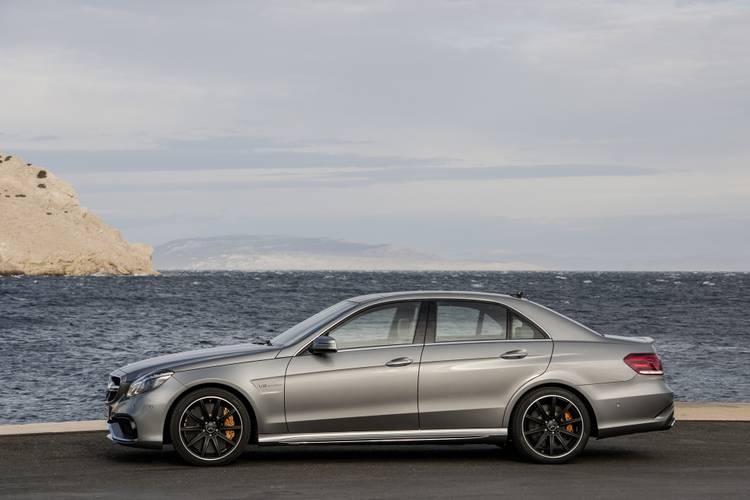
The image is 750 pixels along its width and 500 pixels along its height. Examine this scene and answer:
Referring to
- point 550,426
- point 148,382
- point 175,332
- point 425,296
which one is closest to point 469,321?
point 425,296

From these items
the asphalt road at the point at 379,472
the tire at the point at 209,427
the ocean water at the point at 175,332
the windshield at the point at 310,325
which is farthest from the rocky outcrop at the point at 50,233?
the tire at the point at 209,427

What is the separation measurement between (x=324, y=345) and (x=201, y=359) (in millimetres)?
1126

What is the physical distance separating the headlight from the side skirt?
3.20 ft

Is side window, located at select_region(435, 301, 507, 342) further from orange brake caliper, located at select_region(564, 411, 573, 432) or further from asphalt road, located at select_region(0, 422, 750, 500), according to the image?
asphalt road, located at select_region(0, 422, 750, 500)

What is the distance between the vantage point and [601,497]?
923cm

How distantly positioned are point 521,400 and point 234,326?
44.9 meters

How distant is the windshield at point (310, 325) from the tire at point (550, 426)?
1.80 metres

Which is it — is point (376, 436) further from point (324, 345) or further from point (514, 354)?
point (514, 354)

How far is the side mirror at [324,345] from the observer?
417 inches

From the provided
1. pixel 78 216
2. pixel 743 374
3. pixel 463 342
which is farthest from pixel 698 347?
pixel 78 216

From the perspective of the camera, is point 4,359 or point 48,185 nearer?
point 4,359

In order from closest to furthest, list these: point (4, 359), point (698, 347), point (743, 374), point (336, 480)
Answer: point (336, 480) → point (743, 374) → point (4, 359) → point (698, 347)

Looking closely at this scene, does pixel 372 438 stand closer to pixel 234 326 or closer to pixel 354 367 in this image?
pixel 354 367

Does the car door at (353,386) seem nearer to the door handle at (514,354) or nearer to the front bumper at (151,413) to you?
the door handle at (514,354)
